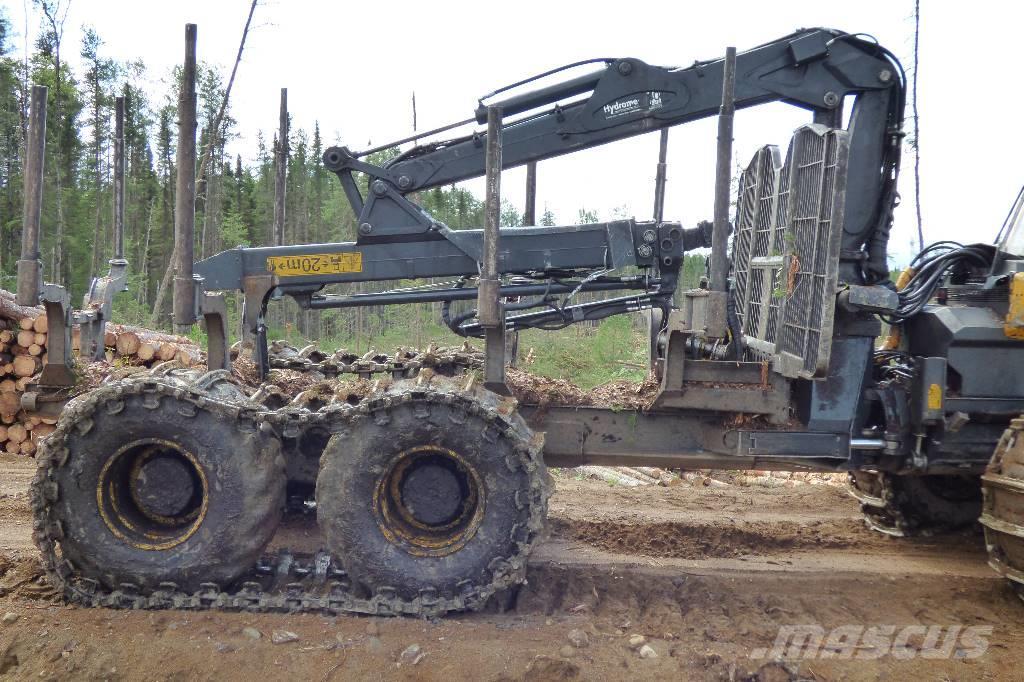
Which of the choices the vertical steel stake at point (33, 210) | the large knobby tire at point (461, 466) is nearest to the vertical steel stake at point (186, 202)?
the vertical steel stake at point (33, 210)

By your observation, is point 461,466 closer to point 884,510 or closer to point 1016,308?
point 1016,308

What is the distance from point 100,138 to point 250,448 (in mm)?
32897

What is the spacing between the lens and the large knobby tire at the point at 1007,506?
4656 mm

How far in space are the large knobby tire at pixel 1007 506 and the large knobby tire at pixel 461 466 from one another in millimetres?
2767

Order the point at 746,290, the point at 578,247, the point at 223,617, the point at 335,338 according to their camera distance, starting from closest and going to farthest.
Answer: the point at 223,617, the point at 578,247, the point at 746,290, the point at 335,338

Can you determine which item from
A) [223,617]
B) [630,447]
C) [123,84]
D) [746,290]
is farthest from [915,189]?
[123,84]

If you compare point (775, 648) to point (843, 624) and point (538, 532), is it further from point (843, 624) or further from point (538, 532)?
point (538, 532)

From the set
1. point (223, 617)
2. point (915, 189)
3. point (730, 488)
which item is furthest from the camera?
point (915, 189)

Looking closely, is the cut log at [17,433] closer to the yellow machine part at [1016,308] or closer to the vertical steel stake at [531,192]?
the vertical steel stake at [531,192]

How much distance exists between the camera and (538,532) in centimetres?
442

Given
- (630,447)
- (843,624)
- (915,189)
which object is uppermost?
(915,189)

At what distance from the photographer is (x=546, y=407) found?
17.3ft

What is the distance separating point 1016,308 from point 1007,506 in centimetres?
123

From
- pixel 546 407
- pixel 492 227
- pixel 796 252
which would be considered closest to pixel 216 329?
pixel 492 227
